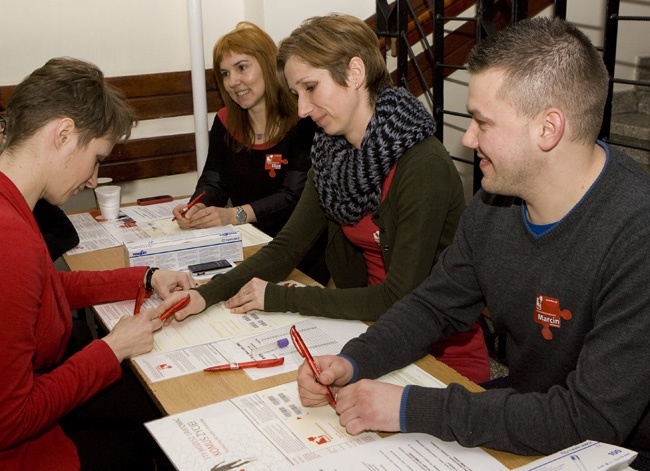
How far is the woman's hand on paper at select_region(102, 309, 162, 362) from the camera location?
1499 millimetres

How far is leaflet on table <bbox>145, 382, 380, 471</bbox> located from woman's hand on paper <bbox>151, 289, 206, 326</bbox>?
0.42m

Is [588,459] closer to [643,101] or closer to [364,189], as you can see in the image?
[364,189]

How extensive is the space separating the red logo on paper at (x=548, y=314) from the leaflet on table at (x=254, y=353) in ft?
1.45

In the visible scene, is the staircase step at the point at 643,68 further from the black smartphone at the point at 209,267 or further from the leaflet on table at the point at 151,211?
the black smartphone at the point at 209,267

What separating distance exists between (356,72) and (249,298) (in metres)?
0.66

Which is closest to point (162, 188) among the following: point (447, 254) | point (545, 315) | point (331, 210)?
point (331, 210)

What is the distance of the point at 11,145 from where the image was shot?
1.52 metres

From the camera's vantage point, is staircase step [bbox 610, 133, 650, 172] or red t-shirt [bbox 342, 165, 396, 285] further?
staircase step [bbox 610, 133, 650, 172]

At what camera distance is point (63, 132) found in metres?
1.53

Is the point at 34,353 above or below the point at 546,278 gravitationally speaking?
below

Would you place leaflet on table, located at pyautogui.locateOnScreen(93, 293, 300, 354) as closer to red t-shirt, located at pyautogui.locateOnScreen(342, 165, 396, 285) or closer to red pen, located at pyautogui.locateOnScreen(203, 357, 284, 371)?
red pen, located at pyautogui.locateOnScreen(203, 357, 284, 371)

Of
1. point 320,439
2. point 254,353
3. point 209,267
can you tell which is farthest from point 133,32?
point 320,439

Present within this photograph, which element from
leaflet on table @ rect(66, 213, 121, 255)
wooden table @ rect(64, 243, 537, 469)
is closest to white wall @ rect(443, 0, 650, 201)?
leaflet on table @ rect(66, 213, 121, 255)

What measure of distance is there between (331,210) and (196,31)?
1.70 meters
